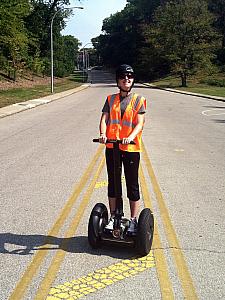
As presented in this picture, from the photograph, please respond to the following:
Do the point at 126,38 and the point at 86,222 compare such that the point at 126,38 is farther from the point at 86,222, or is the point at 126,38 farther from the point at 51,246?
the point at 51,246

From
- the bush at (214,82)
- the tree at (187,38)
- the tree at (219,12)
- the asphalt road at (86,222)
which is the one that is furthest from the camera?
the tree at (219,12)

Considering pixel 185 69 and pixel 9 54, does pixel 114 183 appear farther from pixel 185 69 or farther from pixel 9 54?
pixel 185 69

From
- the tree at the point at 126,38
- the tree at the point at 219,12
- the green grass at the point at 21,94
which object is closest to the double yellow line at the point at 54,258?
the green grass at the point at 21,94

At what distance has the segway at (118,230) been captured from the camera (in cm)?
441

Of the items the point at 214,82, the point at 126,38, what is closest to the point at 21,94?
the point at 214,82

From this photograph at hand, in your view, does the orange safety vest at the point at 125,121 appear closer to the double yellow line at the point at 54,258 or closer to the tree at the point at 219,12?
the double yellow line at the point at 54,258

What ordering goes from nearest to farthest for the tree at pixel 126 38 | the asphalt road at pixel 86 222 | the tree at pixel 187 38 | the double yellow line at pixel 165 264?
the double yellow line at pixel 165 264
the asphalt road at pixel 86 222
the tree at pixel 187 38
the tree at pixel 126 38

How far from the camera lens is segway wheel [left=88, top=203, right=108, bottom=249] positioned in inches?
179

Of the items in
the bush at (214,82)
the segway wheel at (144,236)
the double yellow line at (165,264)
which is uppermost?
the bush at (214,82)

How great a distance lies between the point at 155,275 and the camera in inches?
160

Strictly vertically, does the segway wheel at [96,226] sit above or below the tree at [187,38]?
below

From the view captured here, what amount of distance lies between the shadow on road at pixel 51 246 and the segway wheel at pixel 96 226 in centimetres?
12

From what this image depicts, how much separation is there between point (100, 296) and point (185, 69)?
5289 centimetres

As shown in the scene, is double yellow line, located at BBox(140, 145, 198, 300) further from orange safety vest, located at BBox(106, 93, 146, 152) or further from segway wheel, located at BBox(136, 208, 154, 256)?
orange safety vest, located at BBox(106, 93, 146, 152)
